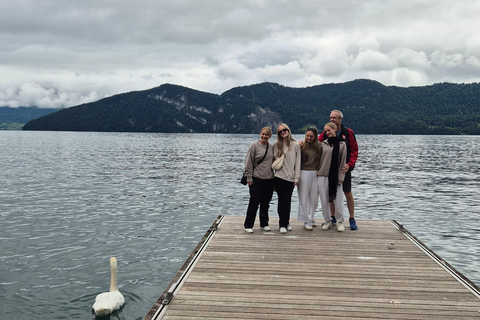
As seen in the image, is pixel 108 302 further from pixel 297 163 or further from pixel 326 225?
pixel 326 225

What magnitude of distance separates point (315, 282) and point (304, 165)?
3.66 meters

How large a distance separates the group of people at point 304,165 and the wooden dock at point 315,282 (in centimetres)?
101

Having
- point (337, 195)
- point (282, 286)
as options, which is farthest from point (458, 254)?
point (282, 286)

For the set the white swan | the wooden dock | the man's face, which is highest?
the man's face

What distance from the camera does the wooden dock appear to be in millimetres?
5252

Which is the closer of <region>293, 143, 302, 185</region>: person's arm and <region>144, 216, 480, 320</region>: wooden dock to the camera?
<region>144, 216, 480, 320</region>: wooden dock

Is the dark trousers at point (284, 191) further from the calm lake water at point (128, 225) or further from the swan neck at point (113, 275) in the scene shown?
the swan neck at point (113, 275)

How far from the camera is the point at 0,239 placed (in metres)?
12.6

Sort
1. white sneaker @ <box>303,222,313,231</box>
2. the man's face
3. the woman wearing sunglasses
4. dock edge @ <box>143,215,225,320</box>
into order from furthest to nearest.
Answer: white sneaker @ <box>303,222,313,231</box> < the man's face < the woman wearing sunglasses < dock edge @ <box>143,215,225,320</box>

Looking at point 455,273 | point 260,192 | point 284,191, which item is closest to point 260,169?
point 260,192

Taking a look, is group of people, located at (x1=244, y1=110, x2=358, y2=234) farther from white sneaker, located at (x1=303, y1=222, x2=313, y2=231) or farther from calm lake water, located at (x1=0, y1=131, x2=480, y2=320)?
calm lake water, located at (x1=0, y1=131, x2=480, y2=320)

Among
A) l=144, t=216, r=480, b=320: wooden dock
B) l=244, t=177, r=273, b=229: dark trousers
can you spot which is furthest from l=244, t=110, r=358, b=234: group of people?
l=144, t=216, r=480, b=320: wooden dock

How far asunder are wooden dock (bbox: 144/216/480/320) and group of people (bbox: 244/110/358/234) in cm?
101

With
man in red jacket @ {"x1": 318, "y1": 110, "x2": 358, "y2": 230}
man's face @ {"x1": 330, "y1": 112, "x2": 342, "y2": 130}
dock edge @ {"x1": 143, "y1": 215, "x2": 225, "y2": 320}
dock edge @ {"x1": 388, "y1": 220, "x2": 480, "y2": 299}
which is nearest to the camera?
dock edge @ {"x1": 143, "y1": 215, "x2": 225, "y2": 320}
